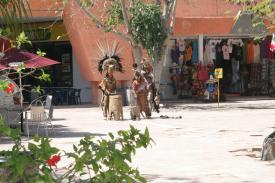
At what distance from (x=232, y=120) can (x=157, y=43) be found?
5.18 metres

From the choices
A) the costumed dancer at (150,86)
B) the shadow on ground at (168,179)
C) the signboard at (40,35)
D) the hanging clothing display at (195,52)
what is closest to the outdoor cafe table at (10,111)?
the shadow on ground at (168,179)

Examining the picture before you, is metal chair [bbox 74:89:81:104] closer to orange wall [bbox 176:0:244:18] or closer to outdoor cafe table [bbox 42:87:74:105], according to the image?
outdoor cafe table [bbox 42:87:74:105]

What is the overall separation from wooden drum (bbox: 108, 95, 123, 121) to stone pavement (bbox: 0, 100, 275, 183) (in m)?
0.36

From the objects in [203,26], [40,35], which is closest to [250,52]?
→ [203,26]

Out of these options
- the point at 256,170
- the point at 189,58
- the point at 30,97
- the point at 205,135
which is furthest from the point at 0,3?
the point at 189,58

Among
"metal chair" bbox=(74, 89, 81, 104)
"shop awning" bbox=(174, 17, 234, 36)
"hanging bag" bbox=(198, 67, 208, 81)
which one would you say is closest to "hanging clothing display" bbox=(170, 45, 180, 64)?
"shop awning" bbox=(174, 17, 234, 36)

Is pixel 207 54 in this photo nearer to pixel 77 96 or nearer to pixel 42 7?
pixel 77 96

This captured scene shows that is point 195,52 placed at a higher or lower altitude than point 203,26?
lower

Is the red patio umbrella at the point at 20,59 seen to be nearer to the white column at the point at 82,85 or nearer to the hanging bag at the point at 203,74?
the hanging bag at the point at 203,74

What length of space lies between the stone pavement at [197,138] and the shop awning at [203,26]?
406 centimetres

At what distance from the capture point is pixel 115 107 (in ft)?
60.0

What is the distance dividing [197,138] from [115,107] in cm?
487

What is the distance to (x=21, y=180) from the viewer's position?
4.29 m

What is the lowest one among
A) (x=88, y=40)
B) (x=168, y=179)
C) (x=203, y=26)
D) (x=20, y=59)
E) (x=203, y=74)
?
(x=168, y=179)
